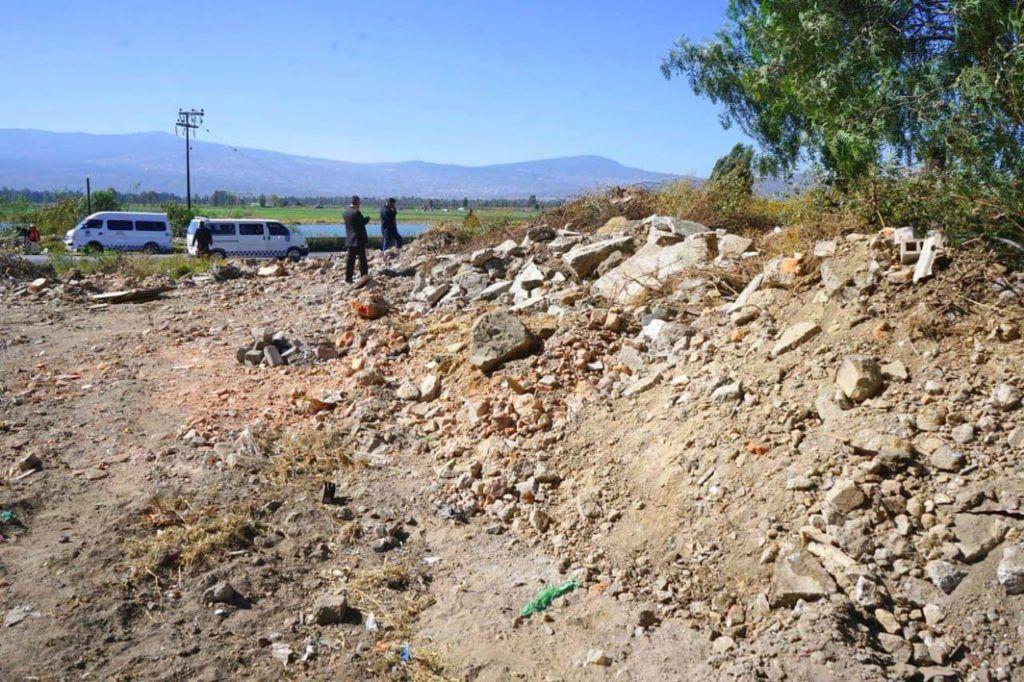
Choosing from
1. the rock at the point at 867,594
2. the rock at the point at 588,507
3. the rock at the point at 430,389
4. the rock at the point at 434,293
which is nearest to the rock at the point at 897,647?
the rock at the point at 867,594

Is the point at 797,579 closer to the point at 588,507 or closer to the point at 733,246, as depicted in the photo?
the point at 588,507

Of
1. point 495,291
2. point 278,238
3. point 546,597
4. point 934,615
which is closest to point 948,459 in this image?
point 934,615

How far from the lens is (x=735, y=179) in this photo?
1138cm

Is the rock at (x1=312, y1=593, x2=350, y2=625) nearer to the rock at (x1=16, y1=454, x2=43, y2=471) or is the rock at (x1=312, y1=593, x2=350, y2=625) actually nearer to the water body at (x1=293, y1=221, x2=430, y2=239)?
the rock at (x1=16, y1=454, x2=43, y2=471)

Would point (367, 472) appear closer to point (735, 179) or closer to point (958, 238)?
point (958, 238)

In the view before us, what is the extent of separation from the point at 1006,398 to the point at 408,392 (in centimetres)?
431

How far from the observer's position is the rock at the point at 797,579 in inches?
138

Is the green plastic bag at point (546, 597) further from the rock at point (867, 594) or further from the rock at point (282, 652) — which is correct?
the rock at point (867, 594)

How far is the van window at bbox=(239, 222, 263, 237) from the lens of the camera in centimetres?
2388

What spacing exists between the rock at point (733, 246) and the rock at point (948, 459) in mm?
3955

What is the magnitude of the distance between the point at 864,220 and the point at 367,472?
4253 mm

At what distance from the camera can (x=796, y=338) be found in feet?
16.6

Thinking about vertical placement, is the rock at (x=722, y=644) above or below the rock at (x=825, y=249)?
below

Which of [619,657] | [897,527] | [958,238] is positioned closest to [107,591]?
[619,657]
